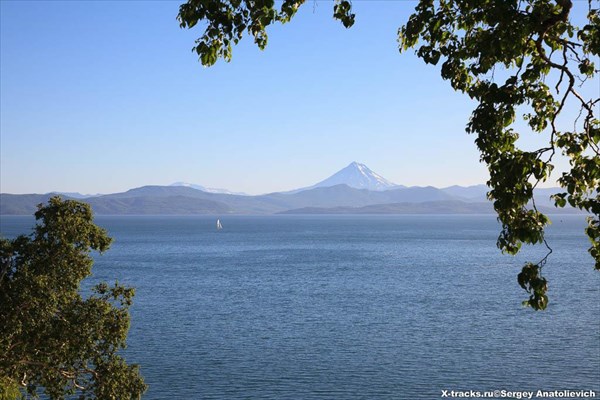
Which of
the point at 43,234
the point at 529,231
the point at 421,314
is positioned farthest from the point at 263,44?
the point at 421,314

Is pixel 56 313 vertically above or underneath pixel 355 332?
above

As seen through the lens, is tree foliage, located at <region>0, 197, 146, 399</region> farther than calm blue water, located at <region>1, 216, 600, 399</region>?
No

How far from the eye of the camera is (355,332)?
57094 mm

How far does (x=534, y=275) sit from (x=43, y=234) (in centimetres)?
2140

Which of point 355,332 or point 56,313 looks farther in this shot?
point 355,332

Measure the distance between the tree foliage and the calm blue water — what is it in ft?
52.2

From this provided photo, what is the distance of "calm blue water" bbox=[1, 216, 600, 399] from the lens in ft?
140

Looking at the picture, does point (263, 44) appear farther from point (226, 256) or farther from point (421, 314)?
point (226, 256)

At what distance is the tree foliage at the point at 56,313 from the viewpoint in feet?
73.5

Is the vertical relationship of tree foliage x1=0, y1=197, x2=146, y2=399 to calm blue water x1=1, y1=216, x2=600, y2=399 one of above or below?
above

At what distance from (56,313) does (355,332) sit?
36563mm

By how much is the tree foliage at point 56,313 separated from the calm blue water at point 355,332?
1591 cm

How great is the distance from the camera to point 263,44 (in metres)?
8.45

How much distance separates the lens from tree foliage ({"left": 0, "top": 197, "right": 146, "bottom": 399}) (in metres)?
22.4
